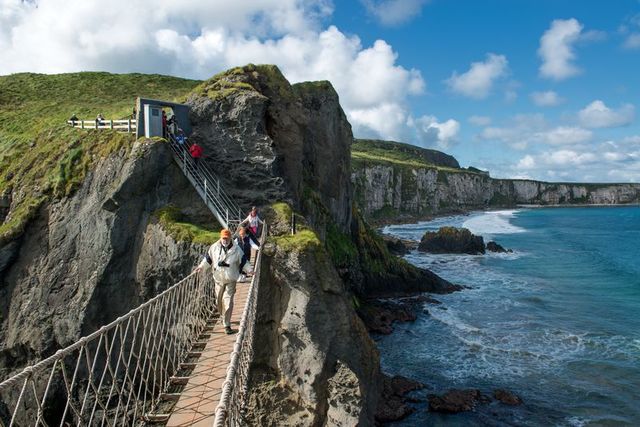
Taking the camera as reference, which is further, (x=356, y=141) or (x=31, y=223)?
(x=356, y=141)

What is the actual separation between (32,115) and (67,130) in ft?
30.7

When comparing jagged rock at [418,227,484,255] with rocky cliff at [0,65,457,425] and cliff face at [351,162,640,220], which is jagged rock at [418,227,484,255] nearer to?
cliff face at [351,162,640,220]

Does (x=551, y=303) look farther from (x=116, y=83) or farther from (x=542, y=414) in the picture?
(x=116, y=83)

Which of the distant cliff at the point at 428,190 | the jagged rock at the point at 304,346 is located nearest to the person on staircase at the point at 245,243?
the jagged rock at the point at 304,346

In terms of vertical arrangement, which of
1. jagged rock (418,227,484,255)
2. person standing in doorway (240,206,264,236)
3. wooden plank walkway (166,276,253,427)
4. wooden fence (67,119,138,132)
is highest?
wooden fence (67,119,138,132)

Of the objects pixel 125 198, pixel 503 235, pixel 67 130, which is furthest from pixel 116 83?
pixel 503 235

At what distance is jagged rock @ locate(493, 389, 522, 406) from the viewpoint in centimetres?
2155

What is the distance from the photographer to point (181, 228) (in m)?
17.1

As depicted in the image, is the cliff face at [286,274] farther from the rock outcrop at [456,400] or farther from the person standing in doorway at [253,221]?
the rock outcrop at [456,400]

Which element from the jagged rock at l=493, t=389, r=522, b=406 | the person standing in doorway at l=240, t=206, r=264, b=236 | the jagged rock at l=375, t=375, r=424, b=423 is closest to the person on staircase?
the person standing in doorway at l=240, t=206, r=264, b=236

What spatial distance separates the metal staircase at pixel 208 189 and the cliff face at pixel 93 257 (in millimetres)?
465

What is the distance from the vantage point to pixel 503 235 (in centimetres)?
8388

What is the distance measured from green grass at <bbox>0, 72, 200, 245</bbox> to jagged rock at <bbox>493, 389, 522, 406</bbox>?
67.9ft

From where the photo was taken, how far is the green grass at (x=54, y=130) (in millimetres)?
19859
